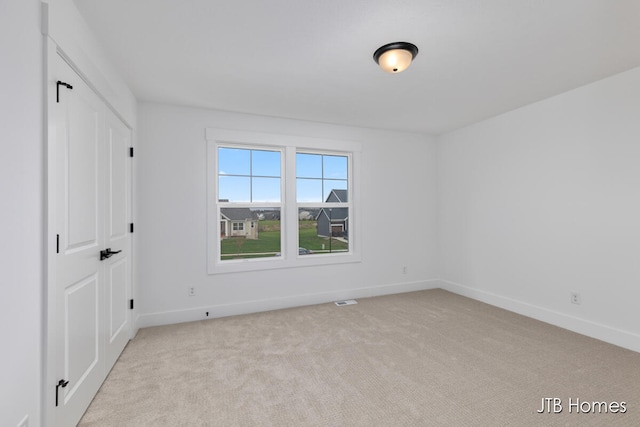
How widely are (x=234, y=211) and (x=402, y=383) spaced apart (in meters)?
2.70

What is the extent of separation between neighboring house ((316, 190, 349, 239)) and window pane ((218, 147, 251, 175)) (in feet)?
4.04

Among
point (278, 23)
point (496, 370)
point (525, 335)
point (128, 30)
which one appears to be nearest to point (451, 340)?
point (496, 370)

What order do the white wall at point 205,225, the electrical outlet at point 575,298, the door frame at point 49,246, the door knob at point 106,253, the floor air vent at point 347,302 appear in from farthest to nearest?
the floor air vent at point 347,302 < the white wall at point 205,225 < the electrical outlet at point 575,298 < the door knob at point 106,253 < the door frame at point 49,246

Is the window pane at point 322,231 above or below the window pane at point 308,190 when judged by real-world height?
below

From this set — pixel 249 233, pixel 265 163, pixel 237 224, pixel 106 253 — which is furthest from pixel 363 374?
pixel 265 163

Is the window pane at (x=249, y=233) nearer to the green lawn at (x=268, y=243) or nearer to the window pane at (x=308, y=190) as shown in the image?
the green lawn at (x=268, y=243)

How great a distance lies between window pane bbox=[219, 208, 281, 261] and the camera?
384 centimetres

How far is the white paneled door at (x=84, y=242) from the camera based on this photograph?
1.62 m

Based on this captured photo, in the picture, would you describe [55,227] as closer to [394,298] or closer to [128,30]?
[128,30]

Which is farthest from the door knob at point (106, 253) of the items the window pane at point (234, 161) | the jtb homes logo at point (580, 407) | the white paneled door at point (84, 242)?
the jtb homes logo at point (580, 407)

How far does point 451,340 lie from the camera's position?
2.95 m

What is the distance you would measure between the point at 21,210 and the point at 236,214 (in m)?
2.60

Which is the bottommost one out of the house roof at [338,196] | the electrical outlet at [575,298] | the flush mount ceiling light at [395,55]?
the electrical outlet at [575,298]

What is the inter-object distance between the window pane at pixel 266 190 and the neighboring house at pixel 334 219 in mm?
728
